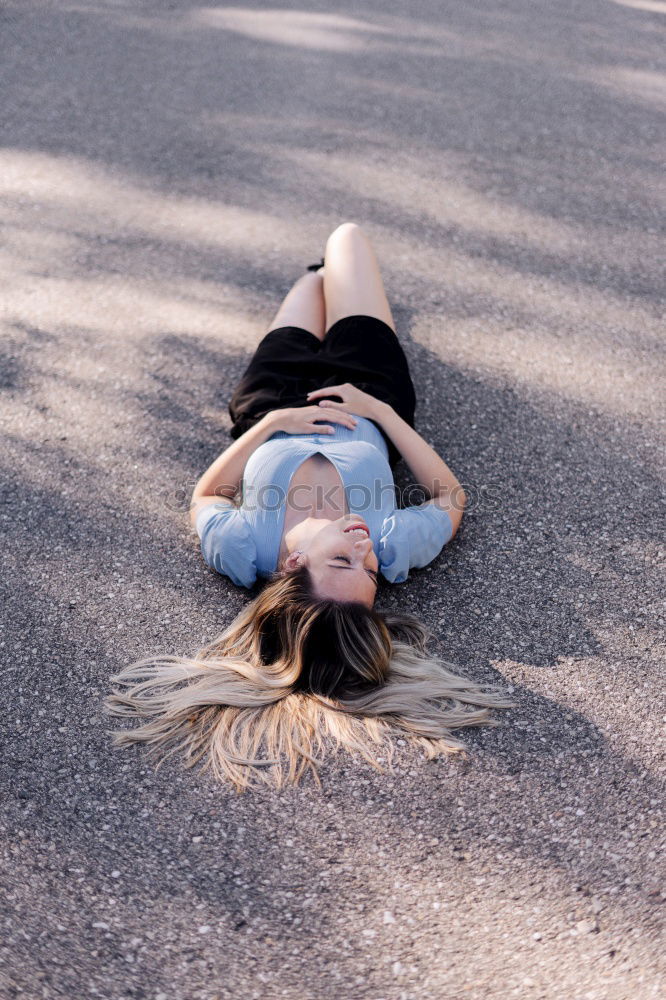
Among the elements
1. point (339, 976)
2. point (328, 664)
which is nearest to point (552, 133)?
point (328, 664)

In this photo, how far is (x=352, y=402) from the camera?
376 centimetres

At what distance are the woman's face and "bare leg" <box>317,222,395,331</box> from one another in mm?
1314

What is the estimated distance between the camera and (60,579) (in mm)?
3459

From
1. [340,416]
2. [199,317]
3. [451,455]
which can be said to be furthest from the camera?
[199,317]

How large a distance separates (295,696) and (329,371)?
4.90ft

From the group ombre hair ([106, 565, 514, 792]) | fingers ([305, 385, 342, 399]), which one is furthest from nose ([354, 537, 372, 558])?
fingers ([305, 385, 342, 399])

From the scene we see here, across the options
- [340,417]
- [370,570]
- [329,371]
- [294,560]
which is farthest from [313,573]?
[329,371]

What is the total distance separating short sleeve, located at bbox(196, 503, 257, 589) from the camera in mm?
3350

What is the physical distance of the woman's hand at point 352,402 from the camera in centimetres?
375

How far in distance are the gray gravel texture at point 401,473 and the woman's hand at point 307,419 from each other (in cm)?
53

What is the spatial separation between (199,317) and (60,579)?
5.78 ft

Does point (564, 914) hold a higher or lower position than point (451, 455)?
lower

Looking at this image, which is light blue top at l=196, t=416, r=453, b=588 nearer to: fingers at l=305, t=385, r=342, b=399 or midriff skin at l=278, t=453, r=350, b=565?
midriff skin at l=278, t=453, r=350, b=565

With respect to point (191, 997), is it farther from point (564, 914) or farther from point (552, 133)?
point (552, 133)
